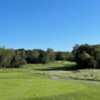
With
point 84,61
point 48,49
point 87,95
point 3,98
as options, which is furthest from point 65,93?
point 48,49

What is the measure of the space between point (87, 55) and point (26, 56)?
51.7 metres

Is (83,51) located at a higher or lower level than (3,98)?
higher

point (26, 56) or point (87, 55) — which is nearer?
point (87, 55)

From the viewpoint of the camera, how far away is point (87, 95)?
25047 millimetres

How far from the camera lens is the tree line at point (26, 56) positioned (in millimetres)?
122681

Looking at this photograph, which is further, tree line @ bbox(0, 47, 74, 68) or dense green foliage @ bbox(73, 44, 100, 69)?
tree line @ bbox(0, 47, 74, 68)

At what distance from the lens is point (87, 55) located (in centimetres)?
9781

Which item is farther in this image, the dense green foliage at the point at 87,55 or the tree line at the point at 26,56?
→ the tree line at the point at 26,56

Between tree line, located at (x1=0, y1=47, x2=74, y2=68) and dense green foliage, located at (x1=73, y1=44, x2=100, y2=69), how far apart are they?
96.3 ft

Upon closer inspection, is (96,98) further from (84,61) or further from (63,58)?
(63,58)

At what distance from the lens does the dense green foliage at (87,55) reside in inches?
3752

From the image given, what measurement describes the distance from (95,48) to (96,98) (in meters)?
79.9

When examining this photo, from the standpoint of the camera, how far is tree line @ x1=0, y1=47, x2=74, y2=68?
402 ft

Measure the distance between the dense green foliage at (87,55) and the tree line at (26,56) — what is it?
96.3ft
